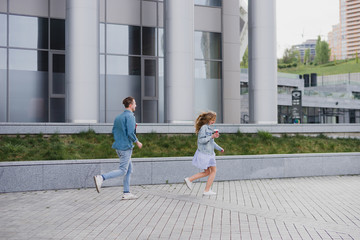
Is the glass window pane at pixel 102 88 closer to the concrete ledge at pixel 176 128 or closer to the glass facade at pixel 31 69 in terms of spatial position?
the glass facade at pixel 31 69

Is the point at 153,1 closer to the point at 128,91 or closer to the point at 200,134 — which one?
the point at 128,91

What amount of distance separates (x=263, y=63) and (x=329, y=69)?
148925 millimetres

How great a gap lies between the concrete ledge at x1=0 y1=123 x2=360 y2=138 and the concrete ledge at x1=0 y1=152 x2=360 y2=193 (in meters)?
4.06

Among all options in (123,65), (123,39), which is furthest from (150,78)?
(123,39)

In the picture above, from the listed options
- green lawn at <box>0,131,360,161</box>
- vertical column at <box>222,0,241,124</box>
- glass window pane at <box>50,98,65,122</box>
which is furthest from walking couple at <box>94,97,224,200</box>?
vertical column at <box>222,0,241,124</box>

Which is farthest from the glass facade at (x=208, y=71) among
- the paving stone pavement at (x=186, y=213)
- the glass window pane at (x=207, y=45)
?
the paving stone pavement at (x=186, y=213)

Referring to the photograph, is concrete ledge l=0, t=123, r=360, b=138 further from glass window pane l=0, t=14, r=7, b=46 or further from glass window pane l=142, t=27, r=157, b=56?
glass window pane l=0, t=14, r=7, b=46

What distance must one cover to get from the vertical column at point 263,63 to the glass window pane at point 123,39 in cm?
609

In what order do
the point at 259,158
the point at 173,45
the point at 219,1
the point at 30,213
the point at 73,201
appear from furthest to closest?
the point at 219,1, the point at 173,45, the point at 259,158, the point at 73,201, the point at 30,213

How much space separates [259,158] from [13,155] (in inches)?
266

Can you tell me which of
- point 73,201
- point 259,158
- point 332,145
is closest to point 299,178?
point 259,158

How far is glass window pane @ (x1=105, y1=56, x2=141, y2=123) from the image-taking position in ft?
68.4

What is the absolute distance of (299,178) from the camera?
11.9 metres

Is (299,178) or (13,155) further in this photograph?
(299,178)
